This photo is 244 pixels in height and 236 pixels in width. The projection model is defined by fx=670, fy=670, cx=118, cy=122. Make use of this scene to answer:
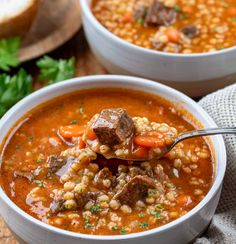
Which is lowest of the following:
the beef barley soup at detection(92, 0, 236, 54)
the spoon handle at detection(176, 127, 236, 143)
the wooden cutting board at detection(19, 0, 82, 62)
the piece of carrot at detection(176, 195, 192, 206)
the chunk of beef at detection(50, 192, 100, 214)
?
the wooden cutting board at detection(19, 0, 82, 62)

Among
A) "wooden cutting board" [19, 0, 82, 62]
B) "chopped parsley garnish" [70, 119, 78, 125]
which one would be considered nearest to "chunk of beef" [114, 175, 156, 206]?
"chopped parsley garnish" [70, 119, 78, 125]

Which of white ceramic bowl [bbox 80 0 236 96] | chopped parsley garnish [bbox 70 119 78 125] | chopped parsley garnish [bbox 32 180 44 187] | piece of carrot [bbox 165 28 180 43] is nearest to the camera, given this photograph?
chopped parsley garnish [bbox 32 180 44 187]

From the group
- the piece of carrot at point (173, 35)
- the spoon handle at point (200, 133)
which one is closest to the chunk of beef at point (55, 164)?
the spoon handle at point (200, 133)

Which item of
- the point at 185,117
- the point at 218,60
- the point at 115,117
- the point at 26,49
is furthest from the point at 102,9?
the point at 115,117

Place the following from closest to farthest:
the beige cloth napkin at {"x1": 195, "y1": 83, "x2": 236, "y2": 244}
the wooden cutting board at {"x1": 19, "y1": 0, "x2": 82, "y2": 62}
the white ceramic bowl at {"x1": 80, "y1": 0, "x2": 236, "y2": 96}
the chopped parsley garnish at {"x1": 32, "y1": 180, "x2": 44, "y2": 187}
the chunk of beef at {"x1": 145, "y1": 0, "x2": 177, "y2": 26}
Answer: the chopped parsley garnish at {"x1": 32, "y1": 180, "x2": 44, "y2": 187} → the beige cloth napkin at {"x1": 195, "y1": 83, "x2": 236, "y2": 244} → the white ceramic bowl at {"x1": 80, "y1": 0, "x2": 236, "y2": 96} → the chunk of beef at {"x1": 145, "y1": 0, "x2": 177, "y2": 26} → the wooden cutting board at {"x1": 19, "y1": 0, "x2": 82, "y2": 62}

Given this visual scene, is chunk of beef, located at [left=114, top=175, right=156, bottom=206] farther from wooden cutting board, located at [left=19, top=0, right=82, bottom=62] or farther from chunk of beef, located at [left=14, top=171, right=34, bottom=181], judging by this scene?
wooden cutting board, located at [left=19, top=0, right=82, bottom=62]

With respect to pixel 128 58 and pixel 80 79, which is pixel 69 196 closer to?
pixel 80 79

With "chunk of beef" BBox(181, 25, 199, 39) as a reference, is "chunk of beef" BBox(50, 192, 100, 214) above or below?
above
